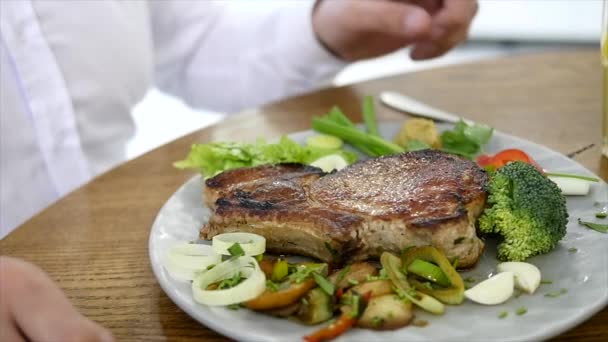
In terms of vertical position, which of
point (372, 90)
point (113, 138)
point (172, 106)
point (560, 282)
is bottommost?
point (172, 106)

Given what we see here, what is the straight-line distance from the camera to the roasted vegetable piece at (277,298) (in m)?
1.12

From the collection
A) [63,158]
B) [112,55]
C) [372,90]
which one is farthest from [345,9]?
[63,158]

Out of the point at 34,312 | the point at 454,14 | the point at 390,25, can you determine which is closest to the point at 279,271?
the point at 34,312

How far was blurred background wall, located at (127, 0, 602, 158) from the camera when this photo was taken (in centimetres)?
596

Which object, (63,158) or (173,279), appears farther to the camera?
(63,158)

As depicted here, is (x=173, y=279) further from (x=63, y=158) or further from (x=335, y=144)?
(x=63, y=158)

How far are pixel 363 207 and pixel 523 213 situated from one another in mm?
294

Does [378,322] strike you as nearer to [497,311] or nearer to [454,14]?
[497,311]

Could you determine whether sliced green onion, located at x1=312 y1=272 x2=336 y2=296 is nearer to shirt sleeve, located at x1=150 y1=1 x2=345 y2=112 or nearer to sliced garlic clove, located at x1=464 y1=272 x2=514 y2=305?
sliced garlic clove, located at x1=464 y1=272 x2=514 y2=305

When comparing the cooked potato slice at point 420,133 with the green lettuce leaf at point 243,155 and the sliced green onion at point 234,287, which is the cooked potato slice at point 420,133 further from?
the sliced green onion at point 234,287

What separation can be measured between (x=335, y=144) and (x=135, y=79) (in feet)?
2.79

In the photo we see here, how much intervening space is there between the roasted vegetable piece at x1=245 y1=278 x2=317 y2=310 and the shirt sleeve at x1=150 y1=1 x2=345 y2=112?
1591 mm

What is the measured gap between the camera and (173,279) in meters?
1.23

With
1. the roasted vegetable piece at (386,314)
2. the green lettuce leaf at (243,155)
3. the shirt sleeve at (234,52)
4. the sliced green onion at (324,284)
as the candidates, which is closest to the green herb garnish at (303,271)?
the sliced green onion at (324,284)
